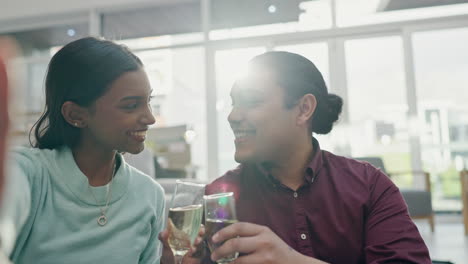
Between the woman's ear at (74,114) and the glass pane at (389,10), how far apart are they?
17.4ft

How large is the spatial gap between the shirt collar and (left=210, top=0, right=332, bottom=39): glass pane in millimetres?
4986

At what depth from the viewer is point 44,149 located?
1.19 metres

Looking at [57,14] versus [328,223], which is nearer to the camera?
[328,223]

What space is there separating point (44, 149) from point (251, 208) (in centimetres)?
66

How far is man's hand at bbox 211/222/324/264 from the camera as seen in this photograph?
780mm

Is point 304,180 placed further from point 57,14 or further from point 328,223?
point 57,14

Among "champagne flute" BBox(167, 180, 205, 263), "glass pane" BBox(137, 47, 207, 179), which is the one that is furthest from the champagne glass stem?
"glass pane" BBox(137, 47, 207, 179)

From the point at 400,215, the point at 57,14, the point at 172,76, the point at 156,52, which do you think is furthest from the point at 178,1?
the point at 400,215

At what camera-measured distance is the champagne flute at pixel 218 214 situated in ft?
2.65

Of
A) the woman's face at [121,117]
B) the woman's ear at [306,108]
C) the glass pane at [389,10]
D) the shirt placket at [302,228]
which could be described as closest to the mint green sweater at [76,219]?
the woman's face at [121,117]

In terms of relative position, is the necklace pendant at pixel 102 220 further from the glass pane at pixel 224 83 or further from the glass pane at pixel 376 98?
the glass pane at pixel 376 98

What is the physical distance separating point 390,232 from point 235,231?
1.62 ft

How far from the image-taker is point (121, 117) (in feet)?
3.84

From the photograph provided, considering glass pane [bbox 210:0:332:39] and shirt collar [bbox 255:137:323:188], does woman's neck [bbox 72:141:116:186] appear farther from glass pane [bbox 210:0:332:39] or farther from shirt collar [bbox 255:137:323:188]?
glass pane [bbox 210:0:332:39]
